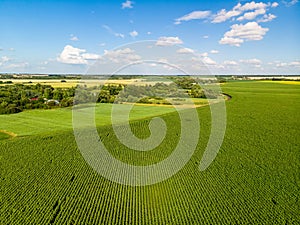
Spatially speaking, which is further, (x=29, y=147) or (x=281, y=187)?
(x=29, y=147)

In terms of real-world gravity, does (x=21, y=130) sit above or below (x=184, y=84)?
below

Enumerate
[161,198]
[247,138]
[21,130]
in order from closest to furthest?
1. [161,198]
2. [247,138]
3. [21,130]

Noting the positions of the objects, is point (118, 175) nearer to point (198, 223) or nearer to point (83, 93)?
point (198, 223)

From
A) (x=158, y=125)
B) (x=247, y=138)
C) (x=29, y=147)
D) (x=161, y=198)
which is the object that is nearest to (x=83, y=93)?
(x=158, y=125)

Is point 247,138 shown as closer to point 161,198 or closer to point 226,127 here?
point 226,127

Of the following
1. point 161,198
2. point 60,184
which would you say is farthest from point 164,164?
point 60,184

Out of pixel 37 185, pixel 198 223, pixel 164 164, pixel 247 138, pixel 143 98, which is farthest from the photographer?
pixel 143 98
